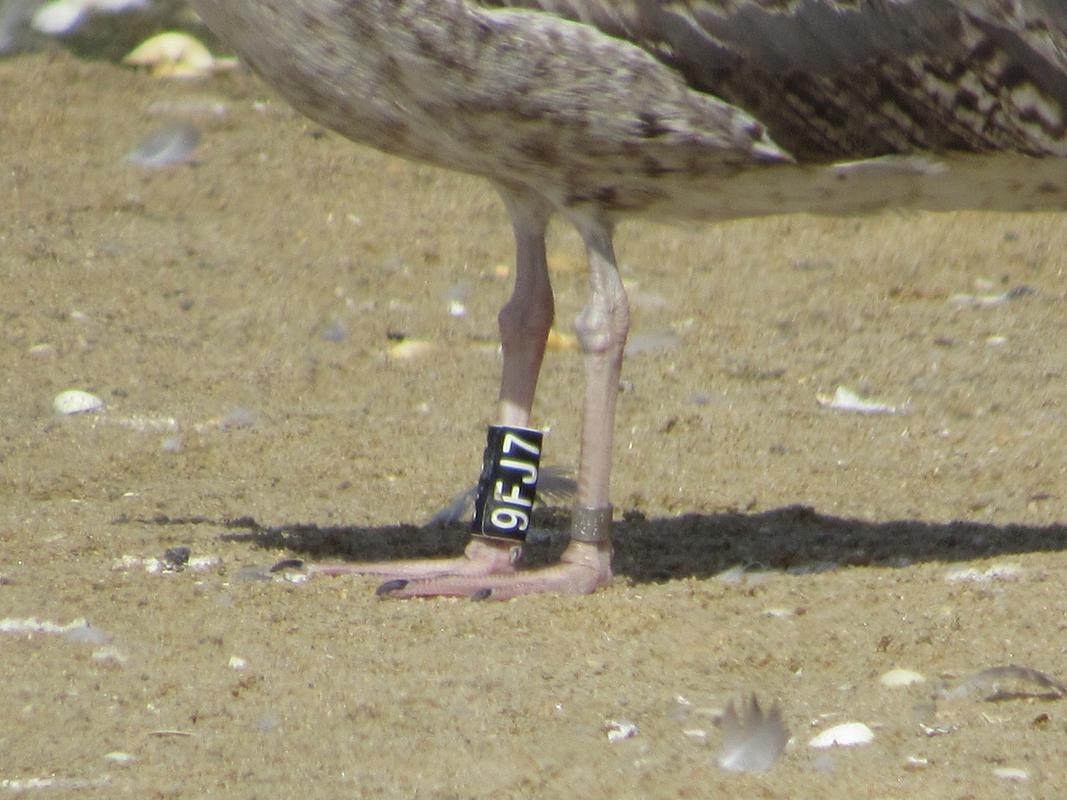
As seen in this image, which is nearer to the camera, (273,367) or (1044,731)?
A: (1044,731)

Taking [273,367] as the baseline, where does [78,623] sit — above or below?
above

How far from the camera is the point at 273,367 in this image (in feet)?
24.2

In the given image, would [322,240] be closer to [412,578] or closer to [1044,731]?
[412,578]

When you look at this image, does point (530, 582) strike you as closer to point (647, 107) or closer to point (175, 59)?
point (647, 107)

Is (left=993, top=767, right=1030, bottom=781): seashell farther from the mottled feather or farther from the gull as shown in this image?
the mottled feather

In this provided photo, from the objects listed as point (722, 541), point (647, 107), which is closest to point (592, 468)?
point (722, 541)

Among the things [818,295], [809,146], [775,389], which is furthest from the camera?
[818,295]

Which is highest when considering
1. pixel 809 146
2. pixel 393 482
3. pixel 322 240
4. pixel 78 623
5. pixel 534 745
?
pixel 809 146

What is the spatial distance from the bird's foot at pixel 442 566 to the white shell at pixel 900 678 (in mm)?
1260

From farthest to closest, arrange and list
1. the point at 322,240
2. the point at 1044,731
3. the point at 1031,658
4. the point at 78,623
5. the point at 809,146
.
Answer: the point at 322,240, the point at 809,146, the point at 78,623, the point at 1031,658, the point at 1044,731

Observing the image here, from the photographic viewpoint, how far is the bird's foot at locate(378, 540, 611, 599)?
201 inches

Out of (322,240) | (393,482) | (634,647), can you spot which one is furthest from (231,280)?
(634,647)

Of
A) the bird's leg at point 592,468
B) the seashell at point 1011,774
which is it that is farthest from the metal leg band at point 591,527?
the seashell at point 1011,774

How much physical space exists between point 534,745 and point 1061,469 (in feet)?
9.12
